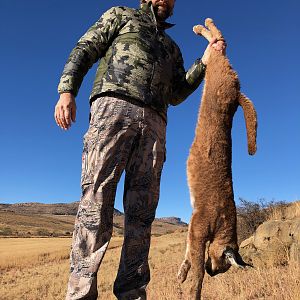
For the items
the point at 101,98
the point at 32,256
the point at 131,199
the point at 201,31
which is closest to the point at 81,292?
the point at 131,199

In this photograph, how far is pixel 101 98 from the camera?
135 inches

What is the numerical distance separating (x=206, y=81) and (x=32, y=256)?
31.1 m

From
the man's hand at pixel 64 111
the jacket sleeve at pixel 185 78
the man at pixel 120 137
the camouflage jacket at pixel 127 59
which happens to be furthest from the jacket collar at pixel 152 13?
the man's hand at pixel 64 111

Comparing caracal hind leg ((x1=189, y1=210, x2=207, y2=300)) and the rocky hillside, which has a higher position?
the rocky hillside

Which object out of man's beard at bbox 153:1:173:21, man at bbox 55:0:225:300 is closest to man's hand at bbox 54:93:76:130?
man at bbox 55:0:225:300

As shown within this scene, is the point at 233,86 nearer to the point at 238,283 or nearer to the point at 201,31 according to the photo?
the point at 201,31

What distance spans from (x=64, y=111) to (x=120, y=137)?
0.48m

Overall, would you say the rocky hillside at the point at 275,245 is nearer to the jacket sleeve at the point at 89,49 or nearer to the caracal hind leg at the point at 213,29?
the caracal hind leg at the point at 213,29

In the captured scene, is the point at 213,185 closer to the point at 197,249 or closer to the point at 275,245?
the point at 197,249

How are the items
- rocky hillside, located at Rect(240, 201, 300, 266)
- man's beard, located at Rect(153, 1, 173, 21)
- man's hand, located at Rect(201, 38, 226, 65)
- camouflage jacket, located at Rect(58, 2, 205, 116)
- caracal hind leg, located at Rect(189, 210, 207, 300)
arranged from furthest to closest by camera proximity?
rocky hillside, located at Rect(240, 201, 300, 266), man's beard, located at Rect(153, 1, 173, 21), man's hand, located at Rect(201, 38, 226, 65), camouflage jacket, located at Rect(58, 2, 205, 116), caracal hind leg, located at Rect(189, 210, 207, 300)

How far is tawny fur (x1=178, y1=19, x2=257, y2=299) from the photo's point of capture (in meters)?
3.29

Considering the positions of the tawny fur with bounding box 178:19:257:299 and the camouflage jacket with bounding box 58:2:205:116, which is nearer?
the tawny fur with bounding box 178:19:257:299

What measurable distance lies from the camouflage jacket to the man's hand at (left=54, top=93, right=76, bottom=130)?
8 cm

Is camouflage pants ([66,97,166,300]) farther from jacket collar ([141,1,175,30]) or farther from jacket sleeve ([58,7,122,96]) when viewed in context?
jacket collar ([141,1,175,30])
